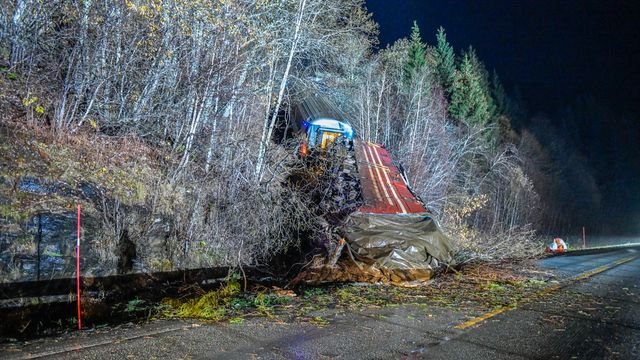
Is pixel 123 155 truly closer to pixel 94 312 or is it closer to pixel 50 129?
pixel 50 129

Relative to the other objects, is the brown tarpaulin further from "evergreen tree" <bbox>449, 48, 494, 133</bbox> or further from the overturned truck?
"evergreen tree" <bbox>449, 48, 494, 133</bbox>

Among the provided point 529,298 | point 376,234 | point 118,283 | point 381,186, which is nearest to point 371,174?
point 381,186

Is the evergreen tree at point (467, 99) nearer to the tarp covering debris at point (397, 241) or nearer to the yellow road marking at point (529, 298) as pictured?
the yellow road marking at point (529, 298)

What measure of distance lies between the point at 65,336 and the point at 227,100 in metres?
6.77

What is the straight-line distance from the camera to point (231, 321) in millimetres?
5590

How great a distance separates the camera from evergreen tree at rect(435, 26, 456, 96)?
3111 centimetres

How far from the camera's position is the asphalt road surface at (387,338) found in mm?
4465

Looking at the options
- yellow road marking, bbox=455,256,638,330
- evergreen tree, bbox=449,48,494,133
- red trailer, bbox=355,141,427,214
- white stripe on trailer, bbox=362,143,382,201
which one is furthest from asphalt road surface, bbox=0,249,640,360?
evergreen tree, bbox=449,48,494,133

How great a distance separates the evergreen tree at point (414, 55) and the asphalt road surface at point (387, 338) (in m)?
20.5

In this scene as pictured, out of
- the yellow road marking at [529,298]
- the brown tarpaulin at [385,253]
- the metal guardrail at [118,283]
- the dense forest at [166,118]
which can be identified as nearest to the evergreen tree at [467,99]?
the dense forest at [166,118]

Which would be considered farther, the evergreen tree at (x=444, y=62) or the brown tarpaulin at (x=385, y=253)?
the evergreen tree at (x=444, y=62)

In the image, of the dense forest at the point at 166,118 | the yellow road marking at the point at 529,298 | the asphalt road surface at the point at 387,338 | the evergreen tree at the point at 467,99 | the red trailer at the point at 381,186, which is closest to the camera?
the asphalt road surface at the point at 387,338

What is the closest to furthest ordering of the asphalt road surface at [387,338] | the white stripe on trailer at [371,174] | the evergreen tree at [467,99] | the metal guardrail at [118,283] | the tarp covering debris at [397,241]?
the asphalt road surface at [387,338] → the metal guardrail at [118,283] → the tarp covering debris at [397,241] → the white stripe on trailer at [371,174] → the evergreen tree at [467,99]

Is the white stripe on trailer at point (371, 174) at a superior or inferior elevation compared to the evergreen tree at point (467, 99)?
inferior
